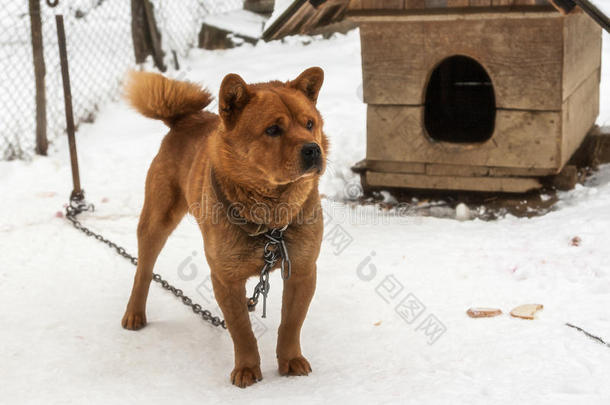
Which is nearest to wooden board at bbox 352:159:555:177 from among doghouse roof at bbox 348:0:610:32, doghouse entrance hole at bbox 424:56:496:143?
doghouse entrance hole at bbox 424:56:496:143

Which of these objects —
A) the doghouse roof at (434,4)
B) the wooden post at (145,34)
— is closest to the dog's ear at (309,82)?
the doghouse roof at (434,4)

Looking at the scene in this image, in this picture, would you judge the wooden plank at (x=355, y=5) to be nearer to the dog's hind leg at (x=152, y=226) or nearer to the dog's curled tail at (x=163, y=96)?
the dog's curled tail at (x=163, y=96)

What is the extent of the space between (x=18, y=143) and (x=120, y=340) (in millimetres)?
4091

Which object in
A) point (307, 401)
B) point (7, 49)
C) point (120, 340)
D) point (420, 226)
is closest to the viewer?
point (307, 401)

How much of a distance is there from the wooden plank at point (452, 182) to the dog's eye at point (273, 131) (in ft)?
9.13

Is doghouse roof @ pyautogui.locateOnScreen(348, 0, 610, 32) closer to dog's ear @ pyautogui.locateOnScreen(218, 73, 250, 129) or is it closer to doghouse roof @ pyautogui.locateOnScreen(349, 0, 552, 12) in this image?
doghouse roof @ pyautogui.locateOnScreen(349, 0, 552, 12)

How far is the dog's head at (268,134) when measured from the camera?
8.90 feet

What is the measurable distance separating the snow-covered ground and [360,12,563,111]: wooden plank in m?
0.86

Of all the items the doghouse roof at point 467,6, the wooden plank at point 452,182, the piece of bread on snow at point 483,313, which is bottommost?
the piece of bread on snow at point 483,313

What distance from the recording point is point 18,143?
696cm

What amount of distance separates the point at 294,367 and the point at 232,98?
47.3 inches

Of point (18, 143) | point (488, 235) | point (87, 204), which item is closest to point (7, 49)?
point (18, 143)

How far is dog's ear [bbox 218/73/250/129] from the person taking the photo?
2.79 meters

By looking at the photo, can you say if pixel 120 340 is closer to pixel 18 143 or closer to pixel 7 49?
pixel 18 143
